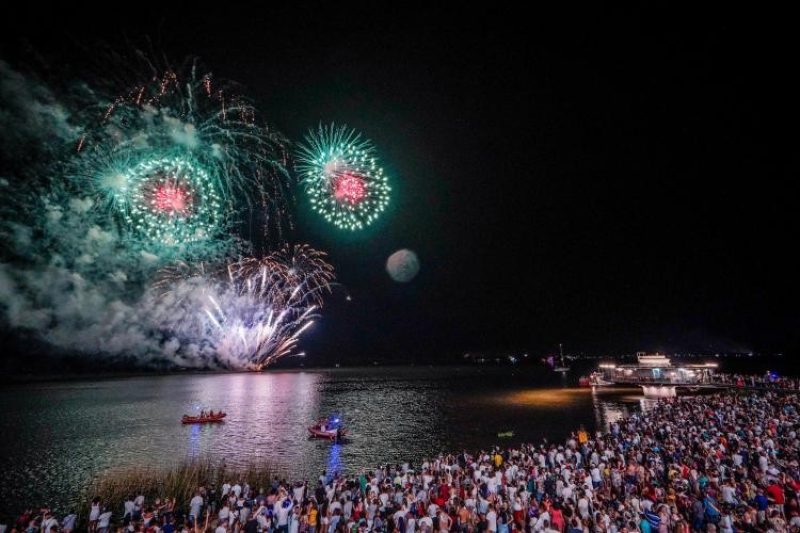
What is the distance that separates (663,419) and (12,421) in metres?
88.9

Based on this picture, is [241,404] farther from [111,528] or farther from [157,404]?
[111,528]

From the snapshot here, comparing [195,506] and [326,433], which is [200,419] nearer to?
[326,433]

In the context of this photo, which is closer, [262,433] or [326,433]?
[326,433]

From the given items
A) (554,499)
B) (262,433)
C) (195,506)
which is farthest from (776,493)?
(262,433)

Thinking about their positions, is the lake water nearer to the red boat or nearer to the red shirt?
the red boat

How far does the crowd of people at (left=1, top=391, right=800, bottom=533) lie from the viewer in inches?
559

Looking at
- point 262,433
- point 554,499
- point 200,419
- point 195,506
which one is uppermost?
point 554,499

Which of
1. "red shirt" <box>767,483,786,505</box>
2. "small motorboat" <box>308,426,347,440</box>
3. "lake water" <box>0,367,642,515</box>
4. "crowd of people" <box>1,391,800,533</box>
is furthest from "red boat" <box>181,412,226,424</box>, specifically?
"red shirt" <box>767,483,786,505</box>

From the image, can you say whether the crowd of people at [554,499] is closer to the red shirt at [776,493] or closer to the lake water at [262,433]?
the red shirt at [776,493]

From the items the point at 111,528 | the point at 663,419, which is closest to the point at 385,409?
the point at 663,419

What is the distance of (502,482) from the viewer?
63.6 ft

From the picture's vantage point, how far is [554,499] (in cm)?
1653

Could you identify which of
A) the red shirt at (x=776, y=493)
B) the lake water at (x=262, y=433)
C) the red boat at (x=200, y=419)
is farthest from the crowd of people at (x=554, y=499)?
the red boat at (x=200, y=419)

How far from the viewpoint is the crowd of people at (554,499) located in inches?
559
